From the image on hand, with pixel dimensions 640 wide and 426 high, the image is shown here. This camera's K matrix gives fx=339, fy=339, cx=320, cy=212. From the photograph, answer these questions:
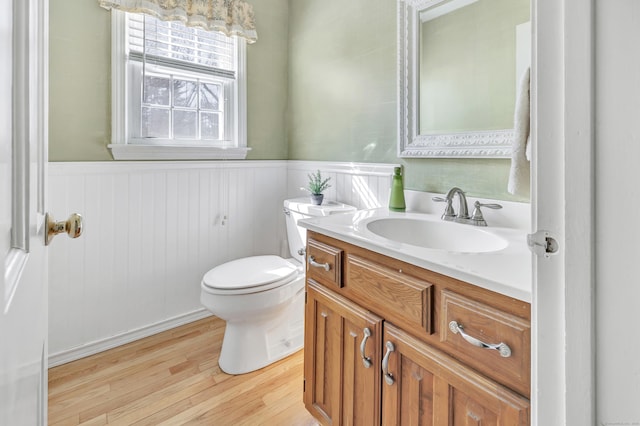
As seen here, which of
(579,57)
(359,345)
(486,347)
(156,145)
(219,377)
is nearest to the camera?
(579,57)

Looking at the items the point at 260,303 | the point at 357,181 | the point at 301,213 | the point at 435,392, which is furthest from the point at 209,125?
the point at 435,392

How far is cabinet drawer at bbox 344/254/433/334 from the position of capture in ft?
2.77

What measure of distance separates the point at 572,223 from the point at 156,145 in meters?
1.99

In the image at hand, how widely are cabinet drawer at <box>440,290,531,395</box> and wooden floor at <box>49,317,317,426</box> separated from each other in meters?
0.88

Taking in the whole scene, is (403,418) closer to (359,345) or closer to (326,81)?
Answer: (359,345)

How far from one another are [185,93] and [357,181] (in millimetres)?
1177

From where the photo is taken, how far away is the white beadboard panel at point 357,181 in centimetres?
171

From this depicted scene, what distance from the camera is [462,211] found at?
4.24 feet

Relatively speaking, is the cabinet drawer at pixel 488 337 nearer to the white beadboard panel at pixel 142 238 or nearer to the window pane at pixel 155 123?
the white beadboard panel at pixel 142 238

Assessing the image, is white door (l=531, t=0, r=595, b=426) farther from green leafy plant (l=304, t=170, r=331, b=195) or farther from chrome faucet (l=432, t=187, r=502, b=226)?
green leafy plant (l=304, t=170, r=331, b=195)

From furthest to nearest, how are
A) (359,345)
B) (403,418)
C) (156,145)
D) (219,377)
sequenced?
(156,145) < (219,377) < (359,345) < (403,418)

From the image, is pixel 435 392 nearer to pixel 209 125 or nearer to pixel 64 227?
pixel 64 227

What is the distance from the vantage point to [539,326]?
0.42m

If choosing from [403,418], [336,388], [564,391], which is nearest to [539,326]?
[564,391]
